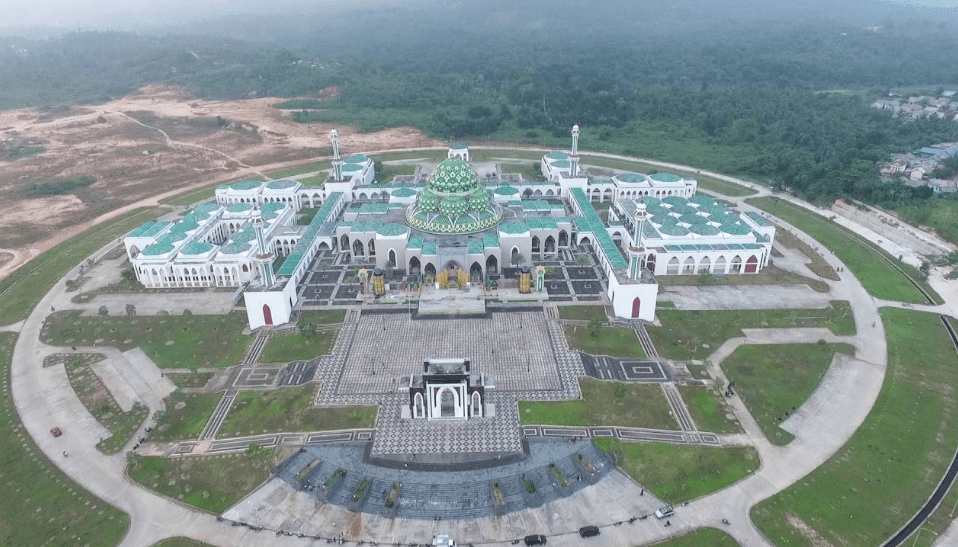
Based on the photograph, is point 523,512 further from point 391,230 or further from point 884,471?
point 391,230

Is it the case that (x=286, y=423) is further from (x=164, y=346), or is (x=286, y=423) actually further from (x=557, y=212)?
(x=557, y=212)

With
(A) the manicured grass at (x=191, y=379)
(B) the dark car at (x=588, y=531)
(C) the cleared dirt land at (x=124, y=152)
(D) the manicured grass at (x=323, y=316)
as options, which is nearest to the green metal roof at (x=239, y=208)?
(C) the cleared dirt land at (x=124, y=152)

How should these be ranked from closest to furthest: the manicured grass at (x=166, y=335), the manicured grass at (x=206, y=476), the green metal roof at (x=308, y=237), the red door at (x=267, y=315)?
the manicured grass at (x=206, y=476) < the manicured grass at (x=166, y=335) < the red door at (x=267, y=315) < the green metal roof at (x=308, y=237)

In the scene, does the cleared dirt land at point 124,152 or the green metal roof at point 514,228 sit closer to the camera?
the green metal roof at point 514,228

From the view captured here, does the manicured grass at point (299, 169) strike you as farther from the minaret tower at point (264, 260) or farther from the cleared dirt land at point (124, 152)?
the minaret tower at point (264, 260)

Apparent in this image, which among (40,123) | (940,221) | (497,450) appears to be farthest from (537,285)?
(40,123)
